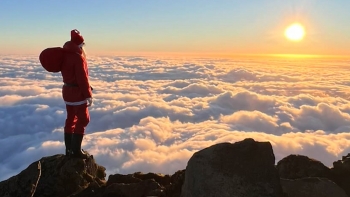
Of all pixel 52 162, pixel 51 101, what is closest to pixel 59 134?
pixel 51 101

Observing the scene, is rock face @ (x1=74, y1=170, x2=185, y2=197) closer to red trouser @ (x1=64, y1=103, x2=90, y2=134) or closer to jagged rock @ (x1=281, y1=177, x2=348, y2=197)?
red trouser @ (x1=64, y1=103, x2=90, y2=134)

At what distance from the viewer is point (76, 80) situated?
26.3 ft

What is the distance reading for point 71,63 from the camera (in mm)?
7867

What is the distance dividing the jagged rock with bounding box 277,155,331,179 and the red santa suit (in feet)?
17.0

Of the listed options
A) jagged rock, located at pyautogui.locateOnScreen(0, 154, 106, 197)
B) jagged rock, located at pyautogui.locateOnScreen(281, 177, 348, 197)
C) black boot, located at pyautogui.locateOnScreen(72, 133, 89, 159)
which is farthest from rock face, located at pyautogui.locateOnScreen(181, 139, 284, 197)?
black boot, located at pyautogui.locateOnScreen(72, 133, 89, 159)

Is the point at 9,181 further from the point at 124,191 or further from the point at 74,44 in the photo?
the point at 74,44

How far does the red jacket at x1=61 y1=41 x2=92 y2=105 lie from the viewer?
7855 millimetres

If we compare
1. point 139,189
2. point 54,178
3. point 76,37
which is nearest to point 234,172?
point 139,189

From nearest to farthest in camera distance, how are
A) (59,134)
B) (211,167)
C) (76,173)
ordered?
(211,167) → (76,173) → (59,134)

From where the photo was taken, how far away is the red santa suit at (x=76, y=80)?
25.8 ft

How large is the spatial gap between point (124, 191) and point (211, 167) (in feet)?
8.22

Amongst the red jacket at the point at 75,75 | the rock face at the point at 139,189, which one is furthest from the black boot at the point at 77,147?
the rock face at the point at 139,189

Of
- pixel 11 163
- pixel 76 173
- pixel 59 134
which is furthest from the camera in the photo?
pixel 59 134

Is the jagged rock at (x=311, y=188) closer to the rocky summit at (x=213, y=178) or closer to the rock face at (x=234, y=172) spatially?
the rocky summit at (x=213, y=178)
